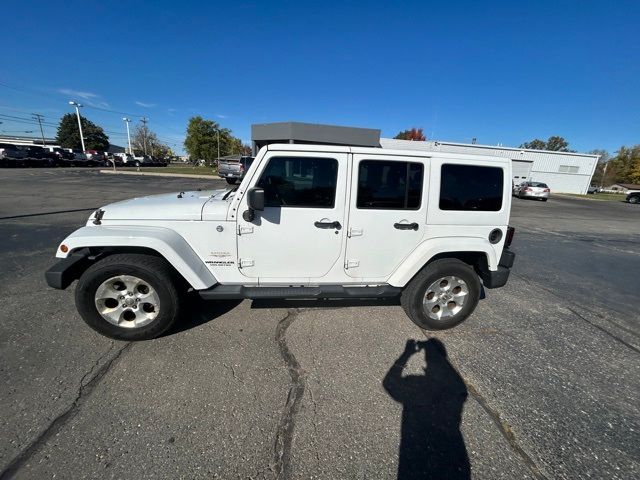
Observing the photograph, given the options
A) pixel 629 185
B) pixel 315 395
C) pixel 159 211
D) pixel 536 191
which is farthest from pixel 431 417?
pixel 629 185

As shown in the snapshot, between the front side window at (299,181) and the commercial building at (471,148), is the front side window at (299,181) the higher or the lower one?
the lower one

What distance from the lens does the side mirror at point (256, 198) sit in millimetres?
2607

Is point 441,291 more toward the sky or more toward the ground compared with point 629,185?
more toward the ground

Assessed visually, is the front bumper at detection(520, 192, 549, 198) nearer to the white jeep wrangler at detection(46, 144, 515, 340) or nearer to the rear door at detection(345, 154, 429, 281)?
the white jeep wrangler at detection(46, 144, 515, 340)

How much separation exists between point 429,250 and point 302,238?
4.68 feet

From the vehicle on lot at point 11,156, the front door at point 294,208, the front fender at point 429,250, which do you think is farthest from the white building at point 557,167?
the vehicle on lot at point 11,156

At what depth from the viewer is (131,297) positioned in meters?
2.82

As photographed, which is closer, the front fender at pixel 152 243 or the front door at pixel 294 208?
the front fender at pixel 152 243

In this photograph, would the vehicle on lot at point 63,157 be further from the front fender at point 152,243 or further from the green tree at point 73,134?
the front fender at point 152,243

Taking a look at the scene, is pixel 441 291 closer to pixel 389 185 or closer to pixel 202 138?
pixel 389 185

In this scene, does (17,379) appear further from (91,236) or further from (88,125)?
(88,125)

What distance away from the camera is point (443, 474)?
1.77m

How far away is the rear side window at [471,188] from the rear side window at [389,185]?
32 centimetres

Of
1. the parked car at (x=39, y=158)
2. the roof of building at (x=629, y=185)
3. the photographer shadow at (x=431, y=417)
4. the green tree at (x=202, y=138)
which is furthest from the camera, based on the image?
the roof of building at (x=629, y=185)
